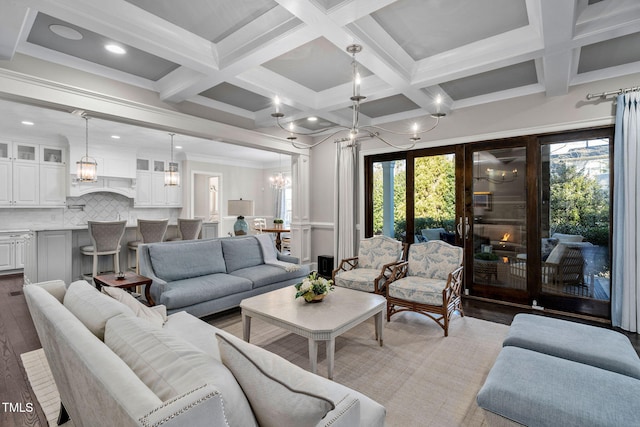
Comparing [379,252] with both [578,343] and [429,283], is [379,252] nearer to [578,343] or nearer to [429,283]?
[429,283]

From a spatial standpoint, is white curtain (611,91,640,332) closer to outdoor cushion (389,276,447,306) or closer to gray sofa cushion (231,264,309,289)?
outdoor cushion (389,276,447,306)

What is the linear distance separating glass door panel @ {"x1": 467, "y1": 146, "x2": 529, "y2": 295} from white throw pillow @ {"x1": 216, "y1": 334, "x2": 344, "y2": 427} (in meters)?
4.03

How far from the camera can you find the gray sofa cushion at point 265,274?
399 cm

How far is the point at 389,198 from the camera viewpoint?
17.6 ft

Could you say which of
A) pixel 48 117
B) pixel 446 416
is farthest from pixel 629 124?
pixel 48 117

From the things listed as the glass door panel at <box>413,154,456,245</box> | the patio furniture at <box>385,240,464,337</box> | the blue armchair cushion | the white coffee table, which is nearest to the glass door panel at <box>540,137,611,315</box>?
the glass door panel at <box>413,154,456,245</box>

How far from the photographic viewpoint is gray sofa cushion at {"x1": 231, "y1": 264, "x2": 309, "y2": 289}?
3.99 meters

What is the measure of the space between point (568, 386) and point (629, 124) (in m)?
3.18

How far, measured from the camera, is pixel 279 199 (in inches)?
396

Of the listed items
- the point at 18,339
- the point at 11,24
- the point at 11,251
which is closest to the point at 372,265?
the point at 18,339

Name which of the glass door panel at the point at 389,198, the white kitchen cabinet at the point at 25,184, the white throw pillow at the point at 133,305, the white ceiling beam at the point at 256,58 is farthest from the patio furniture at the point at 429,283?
the white kitchen cabinet at the point at 25,184

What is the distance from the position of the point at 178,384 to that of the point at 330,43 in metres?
2.93

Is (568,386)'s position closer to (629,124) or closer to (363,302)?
(363,302)

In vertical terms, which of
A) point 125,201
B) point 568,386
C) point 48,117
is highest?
point 48,117
